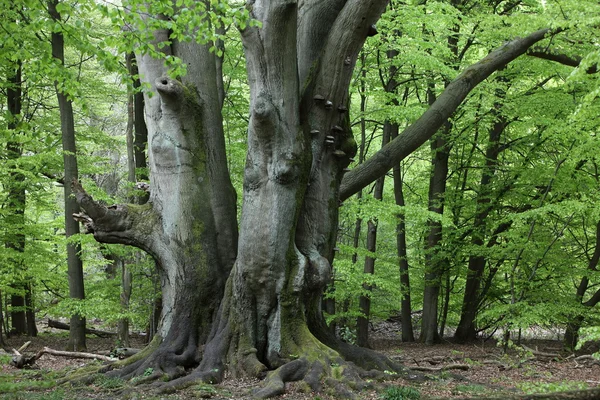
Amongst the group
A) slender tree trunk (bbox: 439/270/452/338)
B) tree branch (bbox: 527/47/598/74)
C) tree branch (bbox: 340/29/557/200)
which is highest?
tree branch (bbox: 527/47/598/74)

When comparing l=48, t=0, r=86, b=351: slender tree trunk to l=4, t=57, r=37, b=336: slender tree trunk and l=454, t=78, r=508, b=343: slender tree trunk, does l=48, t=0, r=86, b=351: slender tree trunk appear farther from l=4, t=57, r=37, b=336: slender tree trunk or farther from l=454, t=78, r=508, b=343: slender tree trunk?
l=454, t=78, r=508, b=343: slender tree trunk

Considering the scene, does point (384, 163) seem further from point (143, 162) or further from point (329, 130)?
point (143, 162)

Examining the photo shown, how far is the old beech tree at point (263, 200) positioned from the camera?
6.20 meters

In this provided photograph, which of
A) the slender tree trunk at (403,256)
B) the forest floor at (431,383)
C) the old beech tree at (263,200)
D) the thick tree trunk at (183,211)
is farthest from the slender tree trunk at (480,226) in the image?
the thick tree trunk at (183,211)

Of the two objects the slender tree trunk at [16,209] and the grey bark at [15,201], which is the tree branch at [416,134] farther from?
the grey bark at [15,201]

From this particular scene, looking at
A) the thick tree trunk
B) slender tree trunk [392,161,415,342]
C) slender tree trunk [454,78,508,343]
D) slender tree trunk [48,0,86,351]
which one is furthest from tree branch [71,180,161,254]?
slender tree trunk [454,78,508,343]

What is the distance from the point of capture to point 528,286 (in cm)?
988

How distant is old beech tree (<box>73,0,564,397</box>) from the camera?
6.20 metres

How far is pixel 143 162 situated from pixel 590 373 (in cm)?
997

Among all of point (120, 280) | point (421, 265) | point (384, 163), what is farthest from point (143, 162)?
point (421, 265)

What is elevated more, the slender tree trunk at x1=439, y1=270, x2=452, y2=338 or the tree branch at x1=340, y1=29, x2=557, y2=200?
the tree branch at x1=340, y1=29, x2=557, y2=200

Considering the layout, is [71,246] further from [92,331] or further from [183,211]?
[92,331]

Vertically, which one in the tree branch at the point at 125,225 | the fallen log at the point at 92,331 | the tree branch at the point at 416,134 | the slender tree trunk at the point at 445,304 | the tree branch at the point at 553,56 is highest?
the tree branch at the point at 553,56

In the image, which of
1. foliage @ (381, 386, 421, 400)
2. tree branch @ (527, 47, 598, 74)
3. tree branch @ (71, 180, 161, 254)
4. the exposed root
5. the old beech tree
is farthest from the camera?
tree branch @ (527, 47, 598, 74)
